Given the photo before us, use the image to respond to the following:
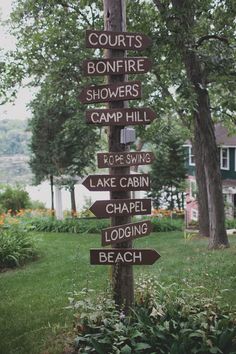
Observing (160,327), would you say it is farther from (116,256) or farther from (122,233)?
(122,233)

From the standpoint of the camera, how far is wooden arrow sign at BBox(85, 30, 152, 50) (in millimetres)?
4504

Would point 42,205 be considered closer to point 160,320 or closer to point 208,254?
point 208,254

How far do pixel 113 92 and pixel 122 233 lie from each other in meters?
1.46

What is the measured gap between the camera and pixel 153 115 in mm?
4543

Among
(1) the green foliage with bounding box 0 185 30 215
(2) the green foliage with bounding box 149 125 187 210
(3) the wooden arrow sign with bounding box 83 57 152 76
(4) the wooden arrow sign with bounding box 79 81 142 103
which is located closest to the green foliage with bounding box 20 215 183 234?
(1) the green foliage with bounding box 0 185 30 215

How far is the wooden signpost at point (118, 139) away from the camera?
4.54 m

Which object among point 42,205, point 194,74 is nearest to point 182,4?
point 194,74

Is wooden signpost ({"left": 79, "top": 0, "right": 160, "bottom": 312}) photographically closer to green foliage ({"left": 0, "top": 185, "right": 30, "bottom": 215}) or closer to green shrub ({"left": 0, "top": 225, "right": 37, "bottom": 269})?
green shrub ({"left": 0, "top": 225, "right": 37, "bottom": 269})

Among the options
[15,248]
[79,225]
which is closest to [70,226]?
[79,225]

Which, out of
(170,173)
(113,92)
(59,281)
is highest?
(113,92)

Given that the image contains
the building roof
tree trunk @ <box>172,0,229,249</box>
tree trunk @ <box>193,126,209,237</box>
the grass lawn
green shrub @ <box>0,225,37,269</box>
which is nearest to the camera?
the grass lawn

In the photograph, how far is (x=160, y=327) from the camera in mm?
4172

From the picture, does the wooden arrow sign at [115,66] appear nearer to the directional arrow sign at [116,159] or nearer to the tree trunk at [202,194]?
the directional arrow sign at [116,159]

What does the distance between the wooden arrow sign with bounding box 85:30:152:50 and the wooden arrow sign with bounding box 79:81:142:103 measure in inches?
15.6
